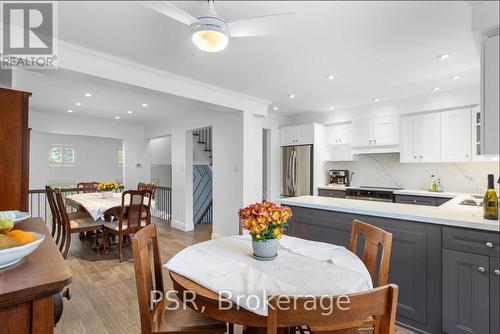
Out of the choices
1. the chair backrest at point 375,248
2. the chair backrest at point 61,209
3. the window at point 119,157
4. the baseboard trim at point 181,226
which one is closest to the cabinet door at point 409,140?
the chair backrest at point 375,248

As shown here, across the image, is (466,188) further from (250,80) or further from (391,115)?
(250,80)

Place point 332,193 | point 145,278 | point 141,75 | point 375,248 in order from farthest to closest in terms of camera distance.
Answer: point 332,193, point 141,75, point 375,248, point 145,278

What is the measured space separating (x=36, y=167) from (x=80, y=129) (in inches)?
138

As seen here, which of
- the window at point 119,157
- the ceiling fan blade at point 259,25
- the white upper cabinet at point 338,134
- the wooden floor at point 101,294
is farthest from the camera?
the window at point 119,157

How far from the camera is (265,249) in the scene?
1.36 metres

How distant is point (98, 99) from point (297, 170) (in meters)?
3.76

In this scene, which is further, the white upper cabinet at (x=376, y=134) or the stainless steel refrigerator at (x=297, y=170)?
the stainless steel refrigerator at (x=297, y=170)

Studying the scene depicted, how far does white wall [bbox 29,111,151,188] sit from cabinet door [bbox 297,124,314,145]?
415 centimetres

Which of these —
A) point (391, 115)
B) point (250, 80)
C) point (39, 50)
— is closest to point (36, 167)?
point (39, 50)

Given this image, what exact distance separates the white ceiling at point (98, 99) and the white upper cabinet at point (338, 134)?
7.35 ft

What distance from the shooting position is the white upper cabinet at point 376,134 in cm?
418

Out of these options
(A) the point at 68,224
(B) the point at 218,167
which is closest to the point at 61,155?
(A) the point at 68,224

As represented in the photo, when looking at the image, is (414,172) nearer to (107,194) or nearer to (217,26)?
(217,26)

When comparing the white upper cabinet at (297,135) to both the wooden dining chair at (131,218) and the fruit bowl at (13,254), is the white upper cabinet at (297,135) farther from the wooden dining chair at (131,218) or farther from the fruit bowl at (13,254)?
the fruit bowl at (13,254)
